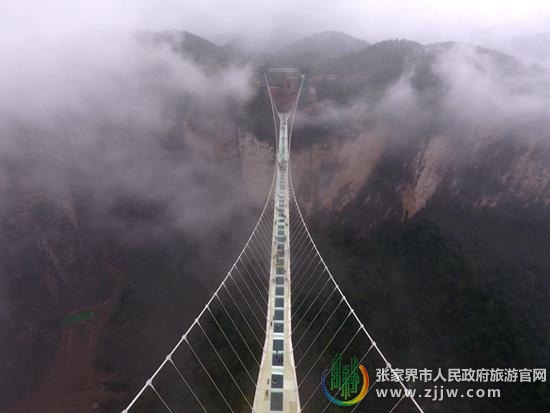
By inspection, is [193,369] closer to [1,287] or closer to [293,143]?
[1,287]

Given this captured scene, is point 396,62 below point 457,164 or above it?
above

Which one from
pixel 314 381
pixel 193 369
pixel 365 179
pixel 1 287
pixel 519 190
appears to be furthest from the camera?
pixel 519 190

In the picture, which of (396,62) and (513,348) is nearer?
(513,348)

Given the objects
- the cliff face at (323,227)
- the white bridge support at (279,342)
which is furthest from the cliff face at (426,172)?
the white bridge support at (279,342)

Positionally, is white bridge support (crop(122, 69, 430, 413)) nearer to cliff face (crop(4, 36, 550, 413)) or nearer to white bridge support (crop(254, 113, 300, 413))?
white bridge support (crop(254, 113, 300, 413))

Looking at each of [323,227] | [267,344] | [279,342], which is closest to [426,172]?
[323,227]

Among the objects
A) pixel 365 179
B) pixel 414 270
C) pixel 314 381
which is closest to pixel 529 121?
pixel 365 179

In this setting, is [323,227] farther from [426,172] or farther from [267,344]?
[267,344]

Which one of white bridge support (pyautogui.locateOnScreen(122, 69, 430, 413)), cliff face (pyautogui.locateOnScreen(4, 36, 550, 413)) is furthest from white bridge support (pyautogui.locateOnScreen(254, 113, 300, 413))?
cliff face (pyautogui.locateOnScreen(4, 36, 550, 413))
